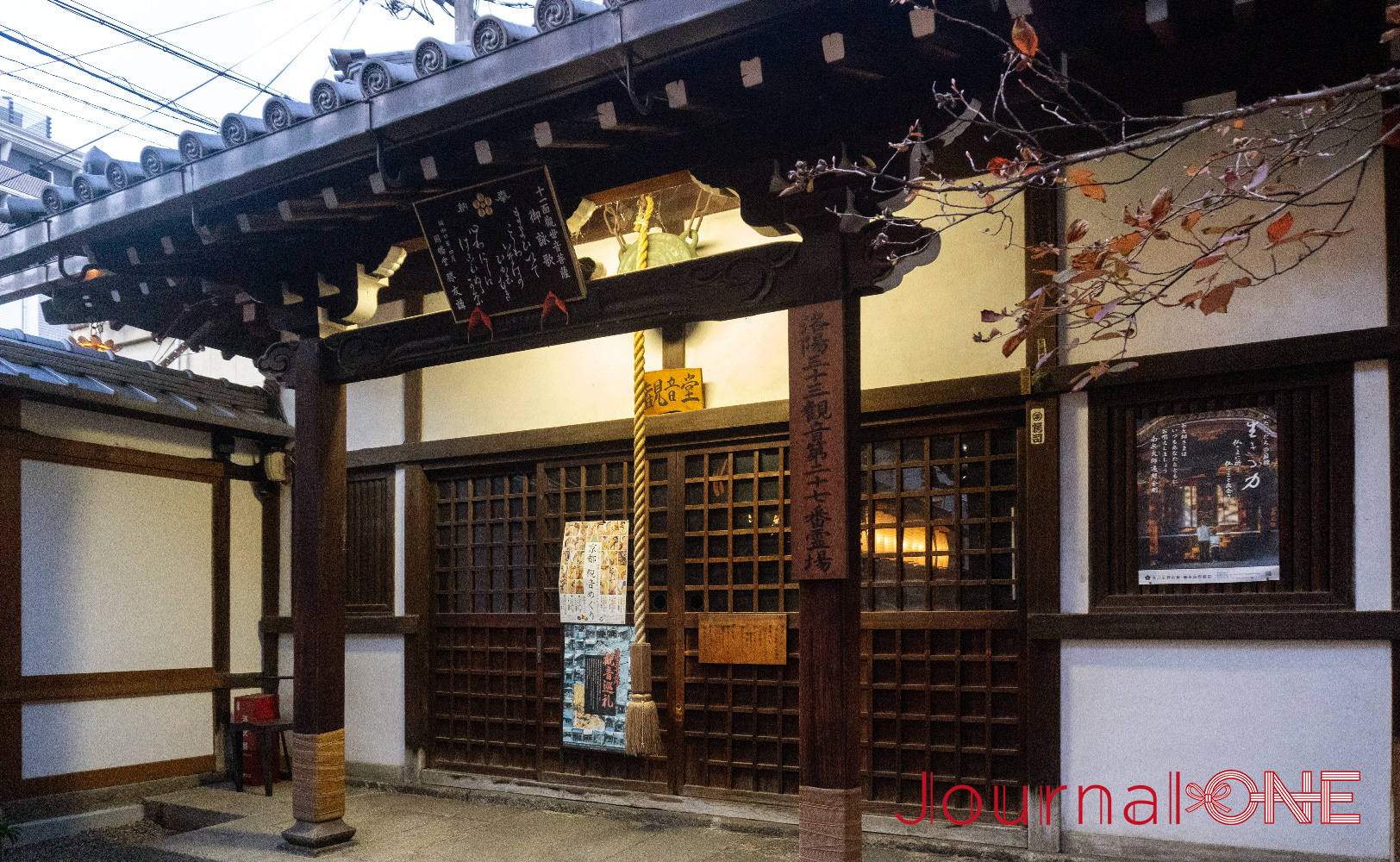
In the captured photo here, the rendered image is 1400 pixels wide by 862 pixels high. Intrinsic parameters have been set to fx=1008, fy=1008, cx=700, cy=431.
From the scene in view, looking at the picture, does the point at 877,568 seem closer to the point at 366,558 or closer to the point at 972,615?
the point at 972,615

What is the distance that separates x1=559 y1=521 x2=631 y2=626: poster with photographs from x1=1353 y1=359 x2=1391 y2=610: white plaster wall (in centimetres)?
476

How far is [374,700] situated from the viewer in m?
8.98

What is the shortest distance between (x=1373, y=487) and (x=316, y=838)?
21.2 feet

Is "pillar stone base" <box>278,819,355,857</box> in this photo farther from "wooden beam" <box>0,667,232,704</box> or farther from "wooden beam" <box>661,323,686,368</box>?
"wooden beam" <box>661,323,686,368</box>

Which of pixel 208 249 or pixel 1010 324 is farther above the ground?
pixel 208 249

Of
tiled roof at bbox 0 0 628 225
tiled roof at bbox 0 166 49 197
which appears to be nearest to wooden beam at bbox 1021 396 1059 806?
tiled roof at bbox 0 0 628 225

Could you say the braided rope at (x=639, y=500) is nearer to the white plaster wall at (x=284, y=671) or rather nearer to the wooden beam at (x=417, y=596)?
the wooden beam at (x=417, y=596)

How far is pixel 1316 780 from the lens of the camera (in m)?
5.04

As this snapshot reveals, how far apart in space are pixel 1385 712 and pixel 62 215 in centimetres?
831

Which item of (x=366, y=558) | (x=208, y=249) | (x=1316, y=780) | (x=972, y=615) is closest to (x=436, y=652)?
(x=366, y=558)

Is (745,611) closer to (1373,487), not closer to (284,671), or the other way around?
(1373,487)

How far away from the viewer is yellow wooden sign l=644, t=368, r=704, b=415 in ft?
24.6

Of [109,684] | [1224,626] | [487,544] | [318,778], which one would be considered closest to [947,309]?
[1224,626]

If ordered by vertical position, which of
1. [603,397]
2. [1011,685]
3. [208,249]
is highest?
[208,249]
